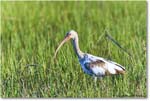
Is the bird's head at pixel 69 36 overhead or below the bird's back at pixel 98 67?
overhead

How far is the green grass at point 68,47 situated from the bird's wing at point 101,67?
39mm

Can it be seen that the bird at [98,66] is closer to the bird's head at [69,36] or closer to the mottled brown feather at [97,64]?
the mottled brown feather at [97,64]

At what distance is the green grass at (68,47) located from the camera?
540cm

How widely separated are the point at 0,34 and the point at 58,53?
0.45m

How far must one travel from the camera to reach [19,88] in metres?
5.45

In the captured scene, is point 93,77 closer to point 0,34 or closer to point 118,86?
point 118,86

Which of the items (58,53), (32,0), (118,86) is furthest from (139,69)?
(32,0)

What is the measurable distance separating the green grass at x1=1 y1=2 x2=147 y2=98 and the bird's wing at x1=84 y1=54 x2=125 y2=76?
39 mm

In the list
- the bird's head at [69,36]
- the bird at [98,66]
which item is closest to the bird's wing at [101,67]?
the bird at [98,66]

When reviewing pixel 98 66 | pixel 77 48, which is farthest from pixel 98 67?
pixel 77 48

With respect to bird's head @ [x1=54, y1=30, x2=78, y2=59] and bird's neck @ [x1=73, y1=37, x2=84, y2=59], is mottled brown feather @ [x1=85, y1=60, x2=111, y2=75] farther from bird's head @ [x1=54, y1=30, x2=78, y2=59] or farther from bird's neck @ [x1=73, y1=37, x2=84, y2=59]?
bird's head @ [x1=54, y1=30, x2=78, y2=59]

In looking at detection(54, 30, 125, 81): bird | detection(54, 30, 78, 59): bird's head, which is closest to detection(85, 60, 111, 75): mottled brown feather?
detection(54, 30, 125, 81): bird

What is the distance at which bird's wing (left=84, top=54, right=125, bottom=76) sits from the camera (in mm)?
5406

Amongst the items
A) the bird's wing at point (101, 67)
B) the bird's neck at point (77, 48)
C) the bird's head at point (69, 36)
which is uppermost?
the bird's head at point (69, 36)
